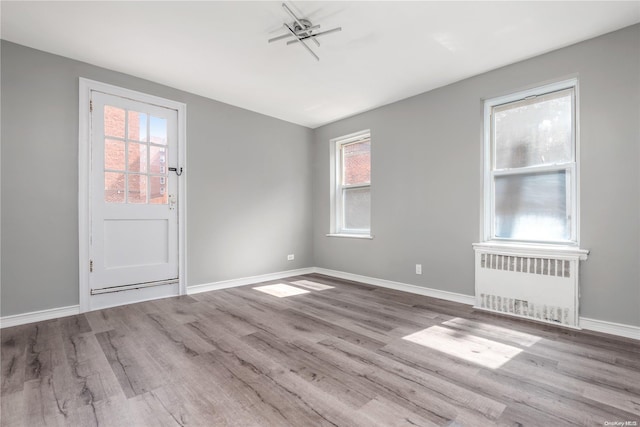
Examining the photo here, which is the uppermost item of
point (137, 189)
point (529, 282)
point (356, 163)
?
point (356, 163)

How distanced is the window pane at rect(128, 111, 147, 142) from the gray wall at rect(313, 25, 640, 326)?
2656 mm

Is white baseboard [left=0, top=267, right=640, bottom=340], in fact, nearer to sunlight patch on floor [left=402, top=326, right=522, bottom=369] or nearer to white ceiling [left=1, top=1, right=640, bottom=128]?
sunlight patch on floor [left=402, top=326, right=522, bottom=369]

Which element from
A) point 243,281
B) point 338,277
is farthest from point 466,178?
point 243,281

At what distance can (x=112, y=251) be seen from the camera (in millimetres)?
3135

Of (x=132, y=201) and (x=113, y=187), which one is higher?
(x=113, y=187)

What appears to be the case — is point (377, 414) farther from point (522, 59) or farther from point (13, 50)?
A: point (13, 50)

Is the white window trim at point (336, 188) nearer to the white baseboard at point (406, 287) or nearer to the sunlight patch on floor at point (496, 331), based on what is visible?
the white baseboard at point (406, 287)

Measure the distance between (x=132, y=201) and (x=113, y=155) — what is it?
527mm

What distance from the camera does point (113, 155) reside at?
10.3 feet

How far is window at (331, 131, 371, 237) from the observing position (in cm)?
450

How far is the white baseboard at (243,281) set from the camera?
3.74 meters

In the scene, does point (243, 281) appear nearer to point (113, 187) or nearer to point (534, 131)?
point (113, 187)

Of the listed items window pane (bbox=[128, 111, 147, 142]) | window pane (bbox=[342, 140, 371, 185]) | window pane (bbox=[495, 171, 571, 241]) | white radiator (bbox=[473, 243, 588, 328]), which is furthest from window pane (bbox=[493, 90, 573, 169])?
window pane (bbox=[128, 111, 147, 142])

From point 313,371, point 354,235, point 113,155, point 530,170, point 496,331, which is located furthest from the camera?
point 354,235
